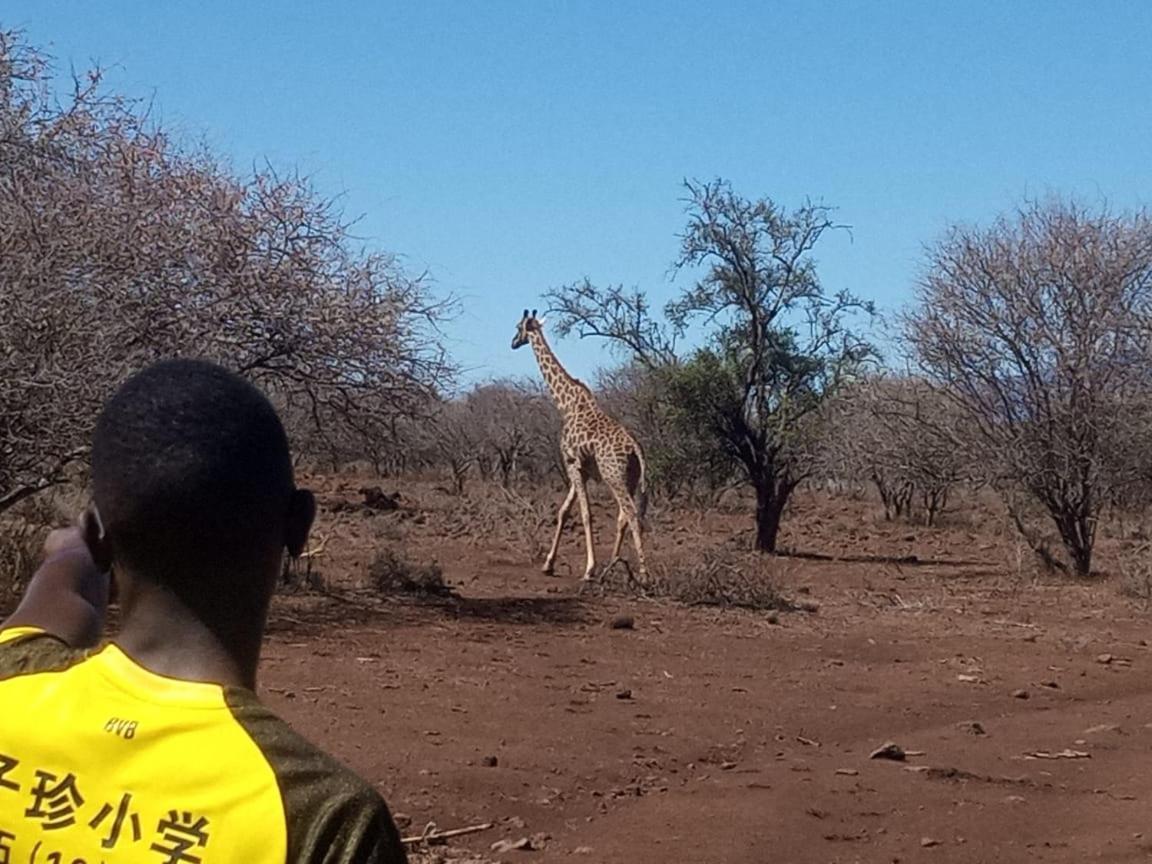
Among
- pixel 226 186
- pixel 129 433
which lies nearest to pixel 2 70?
pixel 226 186

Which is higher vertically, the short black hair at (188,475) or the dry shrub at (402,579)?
the short black hair at (188,475)

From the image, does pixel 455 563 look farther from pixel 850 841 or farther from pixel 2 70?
→ pixel 850 841

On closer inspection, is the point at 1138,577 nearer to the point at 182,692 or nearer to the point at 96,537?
the point at 96,537

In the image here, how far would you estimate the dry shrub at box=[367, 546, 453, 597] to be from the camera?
1441cm

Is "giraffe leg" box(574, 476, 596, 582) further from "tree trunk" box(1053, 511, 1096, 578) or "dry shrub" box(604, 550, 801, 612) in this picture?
"tree trunk" box(1053, 511, 1096, 578)

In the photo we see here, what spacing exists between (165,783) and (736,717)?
27.2ft

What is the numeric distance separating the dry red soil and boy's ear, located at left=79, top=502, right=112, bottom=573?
4.90m

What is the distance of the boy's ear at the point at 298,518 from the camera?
5.89 feet

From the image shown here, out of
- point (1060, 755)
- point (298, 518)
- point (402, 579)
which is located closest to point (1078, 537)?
point (402, 579)

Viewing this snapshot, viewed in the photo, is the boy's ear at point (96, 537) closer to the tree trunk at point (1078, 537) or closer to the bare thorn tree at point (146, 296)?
the bare thorn tree at point (146, 296)

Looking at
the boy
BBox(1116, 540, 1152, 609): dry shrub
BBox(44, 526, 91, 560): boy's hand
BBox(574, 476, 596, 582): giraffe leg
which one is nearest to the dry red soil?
BBox(1116, 540, 1152, 609): dry shrub

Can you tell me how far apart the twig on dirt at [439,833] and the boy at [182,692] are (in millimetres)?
5042

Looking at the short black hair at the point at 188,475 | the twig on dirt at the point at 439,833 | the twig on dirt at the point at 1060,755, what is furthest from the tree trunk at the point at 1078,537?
the short black hair at the point at 188,475

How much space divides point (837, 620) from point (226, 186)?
6251 mm
